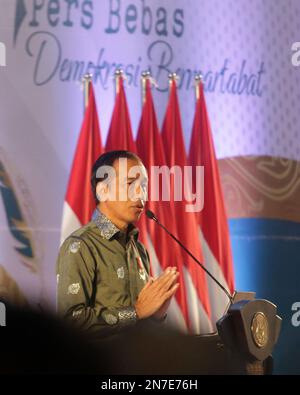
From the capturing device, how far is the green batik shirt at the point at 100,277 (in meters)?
3.58

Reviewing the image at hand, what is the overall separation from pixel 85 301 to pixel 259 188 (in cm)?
100

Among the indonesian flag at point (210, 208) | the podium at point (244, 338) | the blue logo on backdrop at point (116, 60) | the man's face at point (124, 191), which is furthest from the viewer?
the indonesian flag at point (210, 208)

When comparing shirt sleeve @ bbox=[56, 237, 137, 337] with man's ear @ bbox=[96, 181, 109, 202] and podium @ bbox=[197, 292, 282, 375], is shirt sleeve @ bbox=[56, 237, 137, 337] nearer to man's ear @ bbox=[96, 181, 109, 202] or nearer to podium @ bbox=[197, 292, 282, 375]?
man's ear @ bbox=[96, 181, 109, 202]

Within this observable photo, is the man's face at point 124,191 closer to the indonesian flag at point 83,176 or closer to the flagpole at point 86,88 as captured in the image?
the indonesian flag at point 83,176

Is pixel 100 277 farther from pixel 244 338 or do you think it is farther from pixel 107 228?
pixel 244 338

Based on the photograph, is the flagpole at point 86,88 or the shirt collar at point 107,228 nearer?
the shirt collar at point 107,228

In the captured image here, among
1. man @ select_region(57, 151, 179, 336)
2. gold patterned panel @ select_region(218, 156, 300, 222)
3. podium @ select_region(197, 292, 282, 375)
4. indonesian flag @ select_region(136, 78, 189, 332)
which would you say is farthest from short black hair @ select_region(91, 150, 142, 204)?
podium @ select_region(197, 292, 282, 375)

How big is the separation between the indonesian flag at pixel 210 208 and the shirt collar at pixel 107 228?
39 cm

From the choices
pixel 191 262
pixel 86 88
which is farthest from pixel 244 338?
pixel 86 88

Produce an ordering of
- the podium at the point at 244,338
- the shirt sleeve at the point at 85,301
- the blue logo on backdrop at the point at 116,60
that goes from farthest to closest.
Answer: the blue logo on backdrop at the point at 116,60 → the shirt sleeve at the point at 85,301 → the podium at the point at 244,338

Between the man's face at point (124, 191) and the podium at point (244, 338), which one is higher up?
the man's face at point (124, 191)

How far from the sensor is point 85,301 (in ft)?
11.7

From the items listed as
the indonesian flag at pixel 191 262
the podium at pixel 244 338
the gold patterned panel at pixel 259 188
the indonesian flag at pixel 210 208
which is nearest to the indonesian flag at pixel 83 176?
the indonesian flag at pixel 191 262

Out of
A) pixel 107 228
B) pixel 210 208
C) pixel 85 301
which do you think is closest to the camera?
pixel 85 301
